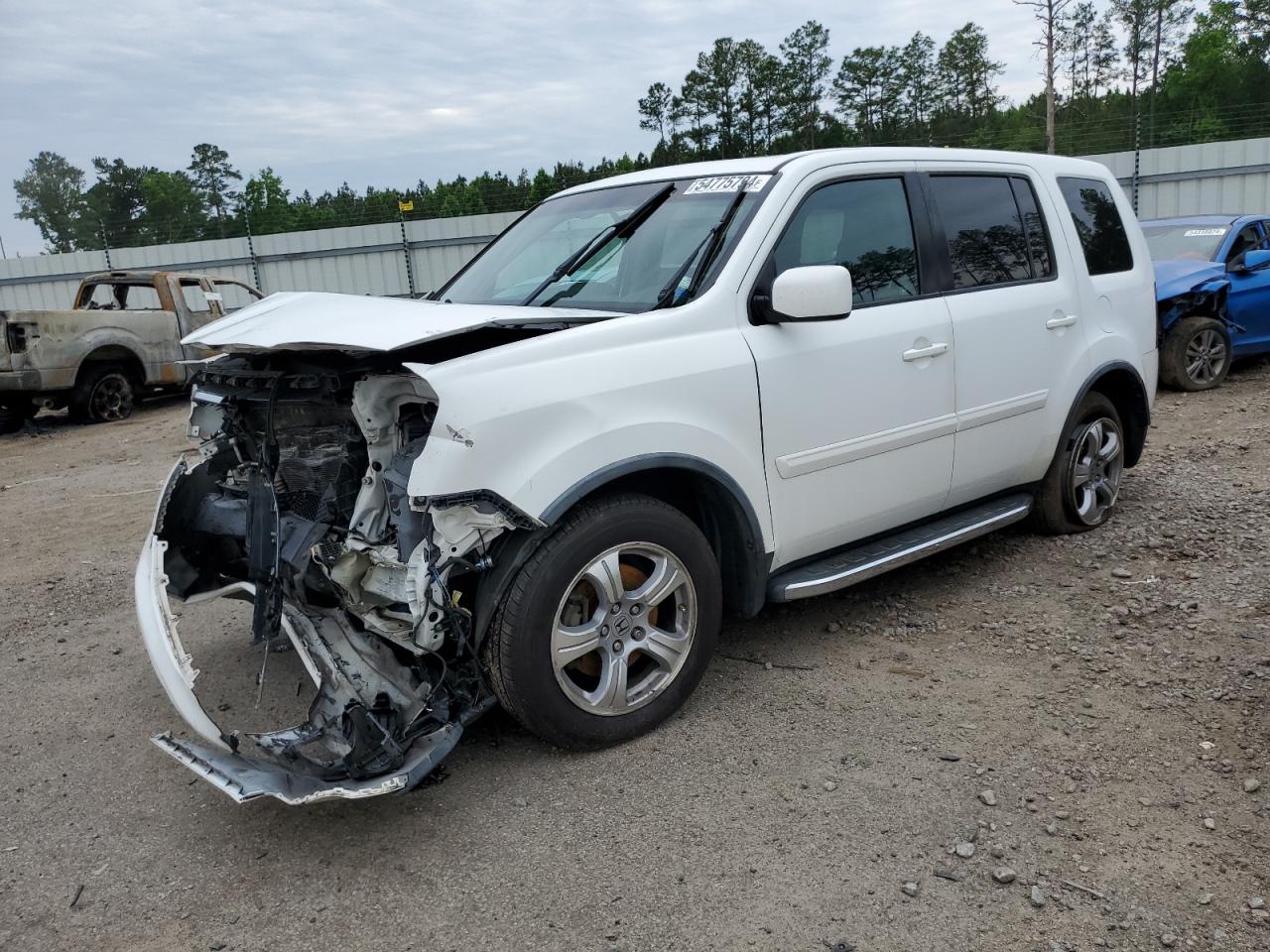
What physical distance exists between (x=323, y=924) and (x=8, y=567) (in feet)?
14.7

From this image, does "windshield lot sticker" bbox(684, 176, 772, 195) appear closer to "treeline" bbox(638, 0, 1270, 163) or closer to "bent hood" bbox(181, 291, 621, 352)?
"bent hood" bbox(181, 291, 621, 352)

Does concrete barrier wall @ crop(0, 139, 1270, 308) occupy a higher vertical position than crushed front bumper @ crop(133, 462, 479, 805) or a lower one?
higher

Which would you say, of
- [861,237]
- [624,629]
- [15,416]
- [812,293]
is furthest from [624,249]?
[15,416]

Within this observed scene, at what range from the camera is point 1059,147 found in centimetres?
2156

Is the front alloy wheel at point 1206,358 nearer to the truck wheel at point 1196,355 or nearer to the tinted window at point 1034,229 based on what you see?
the truck wheel at point 1196,355

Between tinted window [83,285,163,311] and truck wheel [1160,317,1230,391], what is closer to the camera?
truck wheel [1160,317,1230,391]

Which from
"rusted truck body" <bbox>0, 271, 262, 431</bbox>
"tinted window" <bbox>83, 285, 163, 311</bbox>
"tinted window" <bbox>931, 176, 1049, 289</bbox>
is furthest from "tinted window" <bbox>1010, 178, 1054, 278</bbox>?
"tinted window" <bbox>83, 285, 163, 311</bbox>

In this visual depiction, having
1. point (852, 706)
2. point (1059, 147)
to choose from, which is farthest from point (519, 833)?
point (1059, 147)

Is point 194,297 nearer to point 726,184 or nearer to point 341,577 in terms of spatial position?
point 726,184

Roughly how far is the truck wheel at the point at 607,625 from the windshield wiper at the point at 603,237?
3.73 ft

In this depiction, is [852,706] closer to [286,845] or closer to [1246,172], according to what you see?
[286,845]

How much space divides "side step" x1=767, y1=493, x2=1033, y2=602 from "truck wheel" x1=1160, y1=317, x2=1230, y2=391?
5.71m

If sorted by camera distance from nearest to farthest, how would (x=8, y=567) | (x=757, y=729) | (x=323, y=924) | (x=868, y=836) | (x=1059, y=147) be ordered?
(x=323, y=924), (x=868, y=836), (x=757, y=729), (x=8, y=567), (x=1059, y=147)

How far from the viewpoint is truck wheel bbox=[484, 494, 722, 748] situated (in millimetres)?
2996
